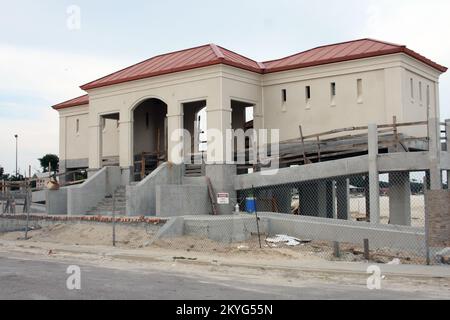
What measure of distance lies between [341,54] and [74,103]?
17.5 meters

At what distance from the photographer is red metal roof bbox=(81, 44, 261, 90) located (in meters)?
25.6

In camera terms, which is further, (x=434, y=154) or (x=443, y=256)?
(x=434, y=154)

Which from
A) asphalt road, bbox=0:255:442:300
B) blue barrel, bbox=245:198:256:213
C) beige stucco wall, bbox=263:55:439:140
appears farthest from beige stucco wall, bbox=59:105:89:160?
asphalt road, bbox=0:255:442:300

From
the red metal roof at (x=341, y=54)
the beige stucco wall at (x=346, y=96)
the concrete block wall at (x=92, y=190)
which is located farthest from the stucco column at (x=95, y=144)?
the red metal roof at (x=341, y=54)

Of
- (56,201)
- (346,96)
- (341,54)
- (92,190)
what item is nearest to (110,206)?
(92,190)

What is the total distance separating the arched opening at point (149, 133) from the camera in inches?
1167

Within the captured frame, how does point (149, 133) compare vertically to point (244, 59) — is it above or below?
below

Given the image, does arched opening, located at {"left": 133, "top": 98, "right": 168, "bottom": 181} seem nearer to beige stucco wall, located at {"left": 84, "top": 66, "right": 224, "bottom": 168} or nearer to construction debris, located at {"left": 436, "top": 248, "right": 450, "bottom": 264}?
beige stucco wall, located at {"left": 84, "top": 66, "right": 224, "bottom": 168}

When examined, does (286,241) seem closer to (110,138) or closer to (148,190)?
(148,190)

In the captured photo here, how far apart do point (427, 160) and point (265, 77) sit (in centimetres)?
982

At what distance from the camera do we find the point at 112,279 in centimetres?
1236

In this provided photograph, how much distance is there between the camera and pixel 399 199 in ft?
74.8
